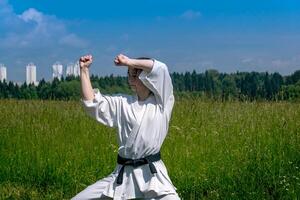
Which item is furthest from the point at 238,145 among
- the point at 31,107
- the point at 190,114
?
the point at 31,107

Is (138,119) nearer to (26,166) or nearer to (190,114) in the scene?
(26,166)

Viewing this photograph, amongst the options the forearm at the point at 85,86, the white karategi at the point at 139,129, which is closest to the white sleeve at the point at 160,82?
the white karategi at the point at 139,129

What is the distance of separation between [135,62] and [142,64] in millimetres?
57

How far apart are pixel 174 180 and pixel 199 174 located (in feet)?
0.98

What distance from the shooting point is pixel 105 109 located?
14.6 feet

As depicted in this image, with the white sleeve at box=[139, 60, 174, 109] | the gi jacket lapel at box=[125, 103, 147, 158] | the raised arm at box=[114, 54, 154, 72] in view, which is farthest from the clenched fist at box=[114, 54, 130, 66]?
the gi jacket lapel at box=[125, 103, 147, 158]

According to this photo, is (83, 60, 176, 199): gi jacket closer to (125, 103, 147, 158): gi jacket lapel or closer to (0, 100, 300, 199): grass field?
(125, 103, 147, 158): gi jacket lapel

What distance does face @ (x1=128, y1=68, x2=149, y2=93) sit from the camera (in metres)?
4.48

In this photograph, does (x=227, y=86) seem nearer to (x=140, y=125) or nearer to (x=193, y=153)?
(x=193, y=153)

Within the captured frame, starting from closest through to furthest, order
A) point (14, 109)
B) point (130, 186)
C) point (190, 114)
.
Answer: point (130, 186) < point (190, 114) < point (14, 109)

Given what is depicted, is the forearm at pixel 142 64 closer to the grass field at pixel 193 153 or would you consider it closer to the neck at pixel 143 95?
the neck at pixel 143 95

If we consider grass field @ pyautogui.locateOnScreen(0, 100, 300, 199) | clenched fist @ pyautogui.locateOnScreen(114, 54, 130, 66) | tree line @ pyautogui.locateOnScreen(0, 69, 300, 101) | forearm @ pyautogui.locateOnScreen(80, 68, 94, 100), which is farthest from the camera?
tree line @ pyautogui.locateOnScreen(0, 69, 300, 101)

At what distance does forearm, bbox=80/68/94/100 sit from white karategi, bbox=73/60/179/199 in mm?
46

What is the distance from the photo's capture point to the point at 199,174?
673 centimetres
